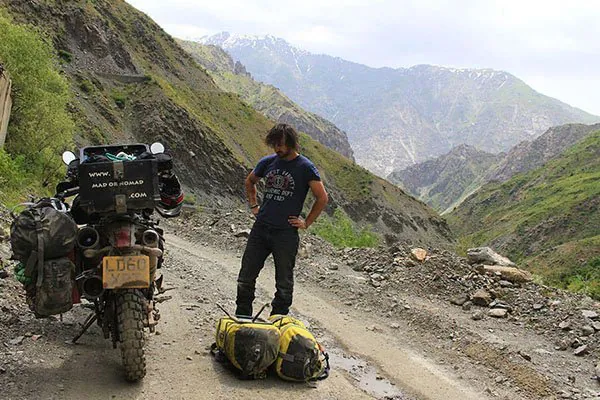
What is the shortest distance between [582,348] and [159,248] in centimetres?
627

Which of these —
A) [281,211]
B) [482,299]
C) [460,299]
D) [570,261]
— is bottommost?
[570,261]

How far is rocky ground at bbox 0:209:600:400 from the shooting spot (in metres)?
5.53

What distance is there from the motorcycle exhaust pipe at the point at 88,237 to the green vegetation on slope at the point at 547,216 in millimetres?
69844

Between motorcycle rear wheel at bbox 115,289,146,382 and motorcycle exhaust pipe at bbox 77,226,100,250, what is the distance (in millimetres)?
545

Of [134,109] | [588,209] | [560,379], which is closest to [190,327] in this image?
[560,379]

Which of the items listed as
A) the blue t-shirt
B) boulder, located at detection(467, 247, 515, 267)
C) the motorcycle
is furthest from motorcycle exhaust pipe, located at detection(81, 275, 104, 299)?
boulder, located at detection(467, 247, 515, 267)

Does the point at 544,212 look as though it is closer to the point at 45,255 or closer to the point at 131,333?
the point at 131,333

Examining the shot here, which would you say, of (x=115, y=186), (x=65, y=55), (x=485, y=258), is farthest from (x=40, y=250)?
(x=65, y=55)

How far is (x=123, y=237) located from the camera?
16.3 ft

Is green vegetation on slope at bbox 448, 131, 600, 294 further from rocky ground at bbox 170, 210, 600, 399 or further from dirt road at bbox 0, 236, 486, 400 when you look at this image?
dirt road at bbox 0, 236, 486, 400

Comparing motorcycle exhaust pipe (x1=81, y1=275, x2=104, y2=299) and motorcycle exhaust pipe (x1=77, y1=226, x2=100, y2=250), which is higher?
motorcycle exhaust pipe (x1=77, y1=226, x2=100, y2=250)

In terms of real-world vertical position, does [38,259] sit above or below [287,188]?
below

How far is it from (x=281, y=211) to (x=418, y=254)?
21.7 ft

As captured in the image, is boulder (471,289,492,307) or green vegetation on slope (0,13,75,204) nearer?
boulder (471,289,492,307)
